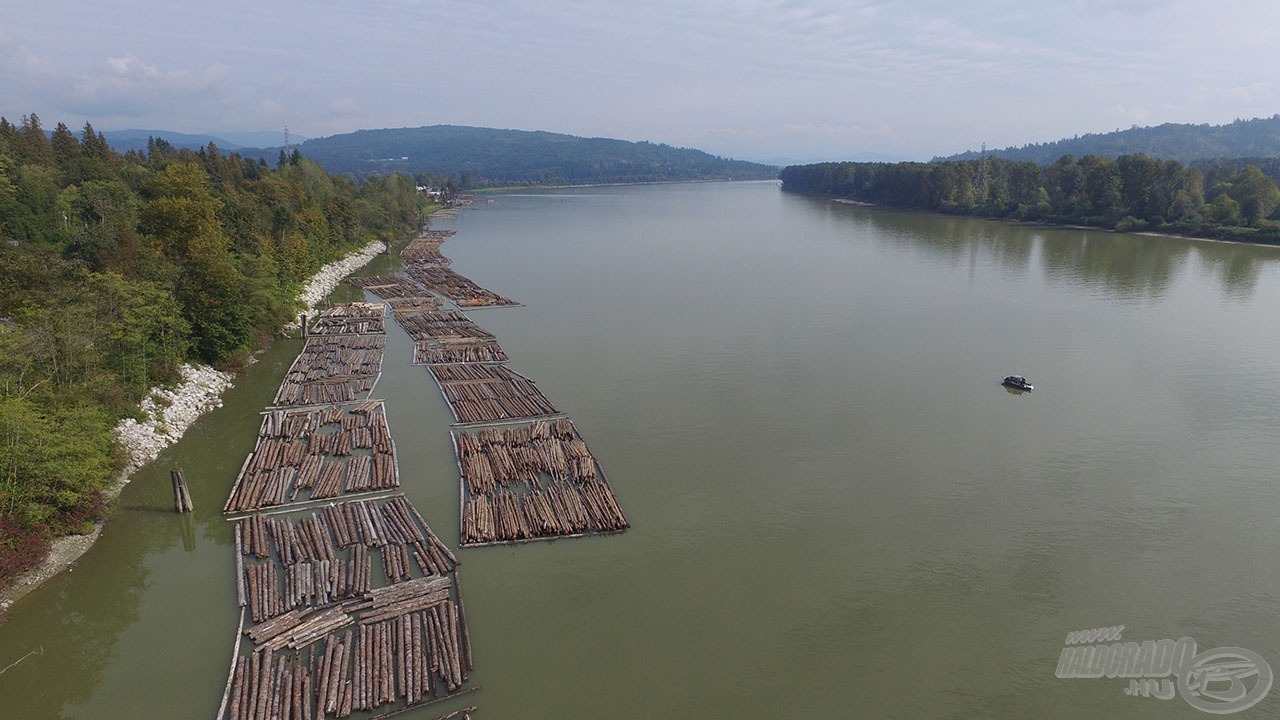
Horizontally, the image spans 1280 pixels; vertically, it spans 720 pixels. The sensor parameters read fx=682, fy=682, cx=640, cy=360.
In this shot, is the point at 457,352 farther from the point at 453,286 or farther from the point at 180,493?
the point at 453,286

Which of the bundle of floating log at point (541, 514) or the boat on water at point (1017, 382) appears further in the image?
the boat on water at point (1017, 382)

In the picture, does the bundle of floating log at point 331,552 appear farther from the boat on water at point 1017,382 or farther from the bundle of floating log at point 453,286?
the bundle of floating log at point 453,286

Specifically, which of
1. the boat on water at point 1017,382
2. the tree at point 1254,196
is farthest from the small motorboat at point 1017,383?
the tree at point 1254,196

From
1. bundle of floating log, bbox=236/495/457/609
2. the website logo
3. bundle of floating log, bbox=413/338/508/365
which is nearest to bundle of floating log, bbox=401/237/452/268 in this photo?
bundle of floating log, bbox=413/338/508/365

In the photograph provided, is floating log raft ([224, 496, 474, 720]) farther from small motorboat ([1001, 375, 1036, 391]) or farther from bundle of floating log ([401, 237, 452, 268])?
bundle of floating log ([401, 237, 452, 268])

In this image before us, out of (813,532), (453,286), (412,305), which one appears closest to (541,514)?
(813,532)

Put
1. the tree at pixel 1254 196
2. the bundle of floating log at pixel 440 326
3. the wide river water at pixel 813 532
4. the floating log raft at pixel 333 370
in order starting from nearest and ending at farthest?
the wide river water at pixel 813 532
the floating log raft at pixel 333 370
the bundle of floating log at pixel 440 326
the tree at pixel 1254 196

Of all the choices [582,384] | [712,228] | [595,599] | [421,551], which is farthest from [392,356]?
[712,228]
